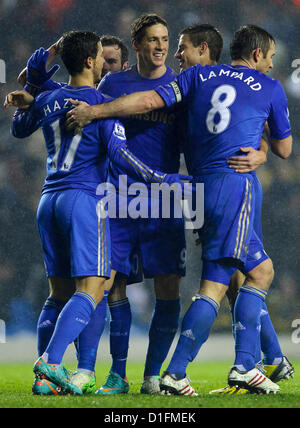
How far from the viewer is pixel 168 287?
3125 mm

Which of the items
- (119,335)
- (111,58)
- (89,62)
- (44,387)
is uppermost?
(111,58)

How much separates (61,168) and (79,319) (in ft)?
2.12

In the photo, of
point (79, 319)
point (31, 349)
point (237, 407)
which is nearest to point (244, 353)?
point (237, 407)

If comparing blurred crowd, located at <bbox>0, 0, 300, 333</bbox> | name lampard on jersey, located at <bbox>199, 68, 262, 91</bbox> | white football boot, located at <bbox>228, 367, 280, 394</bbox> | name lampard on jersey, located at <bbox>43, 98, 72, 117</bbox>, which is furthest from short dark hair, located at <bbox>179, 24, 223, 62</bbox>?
blurred crowd, located at <bbox>0, 0, 300, 333</bbox>

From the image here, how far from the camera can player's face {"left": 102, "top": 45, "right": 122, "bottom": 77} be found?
3.80 meters

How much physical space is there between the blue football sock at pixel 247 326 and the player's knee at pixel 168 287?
11.7 inches

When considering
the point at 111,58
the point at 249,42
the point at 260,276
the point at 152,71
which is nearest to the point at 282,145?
the point at 249,42

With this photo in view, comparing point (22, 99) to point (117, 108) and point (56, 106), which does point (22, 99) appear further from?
point (117, 108)

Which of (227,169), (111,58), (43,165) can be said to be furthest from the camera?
(43,165)

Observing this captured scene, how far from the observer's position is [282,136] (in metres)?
2.99

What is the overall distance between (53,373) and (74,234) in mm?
564

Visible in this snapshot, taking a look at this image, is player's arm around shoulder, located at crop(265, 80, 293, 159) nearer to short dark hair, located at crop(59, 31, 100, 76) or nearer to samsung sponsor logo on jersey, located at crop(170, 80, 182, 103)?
samsung sponsor logo on jersey, located at crop(170, 80, 182, 103)

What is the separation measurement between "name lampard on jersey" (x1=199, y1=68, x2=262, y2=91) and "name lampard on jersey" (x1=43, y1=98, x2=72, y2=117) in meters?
0.58

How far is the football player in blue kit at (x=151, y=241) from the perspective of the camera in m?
3.11
